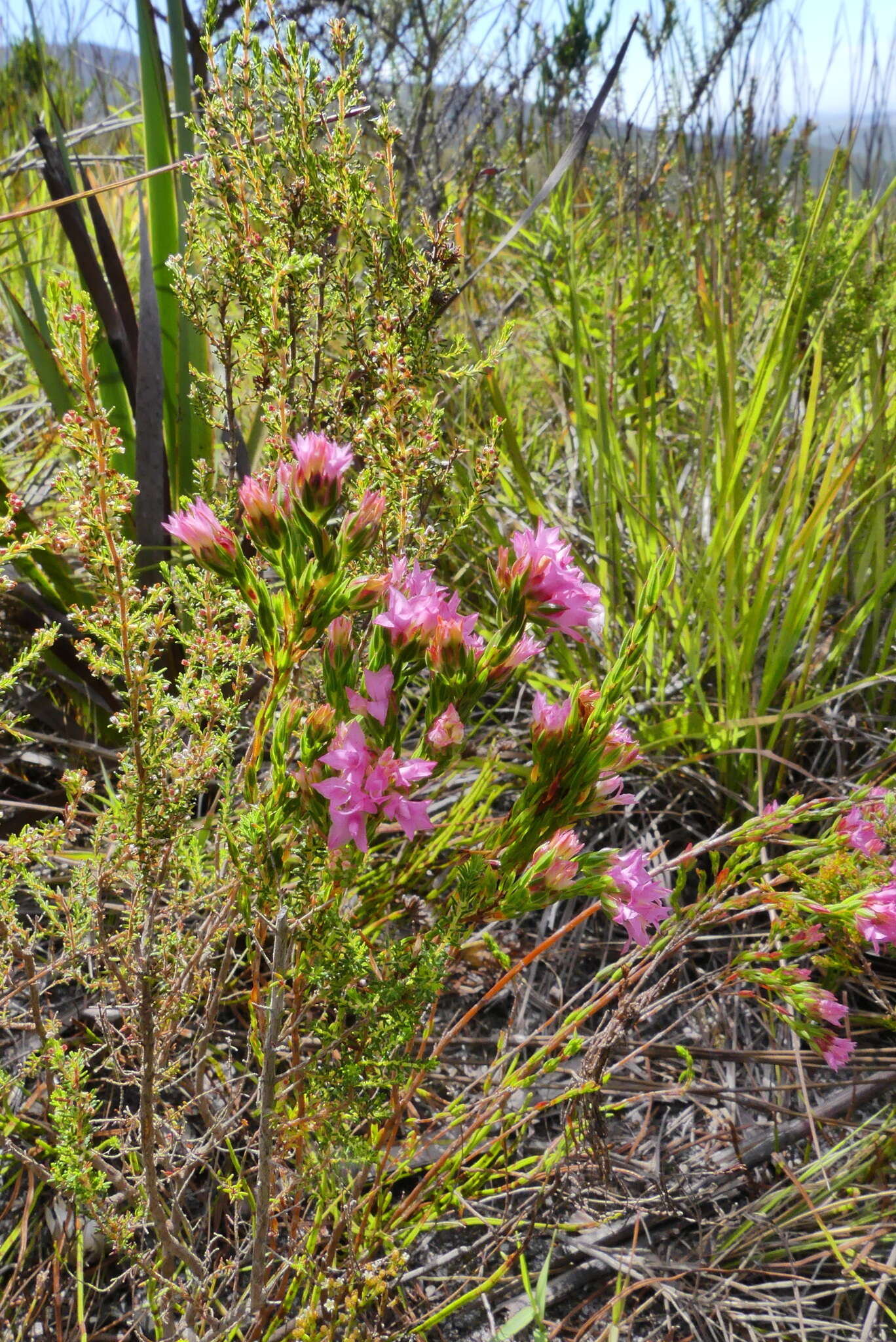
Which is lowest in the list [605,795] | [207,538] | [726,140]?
[605,795]

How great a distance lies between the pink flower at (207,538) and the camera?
65 cm

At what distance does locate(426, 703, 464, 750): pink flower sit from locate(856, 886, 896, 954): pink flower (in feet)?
1.21

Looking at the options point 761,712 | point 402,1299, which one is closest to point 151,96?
point 761,712

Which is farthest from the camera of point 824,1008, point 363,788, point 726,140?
point 726,140

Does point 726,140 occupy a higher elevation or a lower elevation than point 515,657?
higher

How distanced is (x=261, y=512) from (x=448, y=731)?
0.70ft

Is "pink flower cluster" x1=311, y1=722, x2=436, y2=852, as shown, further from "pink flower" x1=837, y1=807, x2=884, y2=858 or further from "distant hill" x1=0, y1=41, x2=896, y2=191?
"distant hill" x1=0, y1=41, x2=896, y2=191

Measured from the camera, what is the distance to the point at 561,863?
649mm

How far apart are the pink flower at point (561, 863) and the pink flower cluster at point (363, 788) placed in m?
0.11

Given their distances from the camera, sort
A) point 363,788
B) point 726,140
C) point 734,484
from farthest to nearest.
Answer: point 726,140, point 734,484, point 363,788

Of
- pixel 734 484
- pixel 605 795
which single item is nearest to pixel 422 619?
pixel 605 795

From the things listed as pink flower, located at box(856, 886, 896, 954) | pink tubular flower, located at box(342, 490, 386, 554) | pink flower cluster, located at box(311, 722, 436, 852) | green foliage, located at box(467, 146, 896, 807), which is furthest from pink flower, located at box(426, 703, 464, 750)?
green foliage, located at box(467, 146, 896, 807)

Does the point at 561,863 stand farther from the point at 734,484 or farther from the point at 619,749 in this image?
the point at 734,484

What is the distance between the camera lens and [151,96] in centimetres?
150
